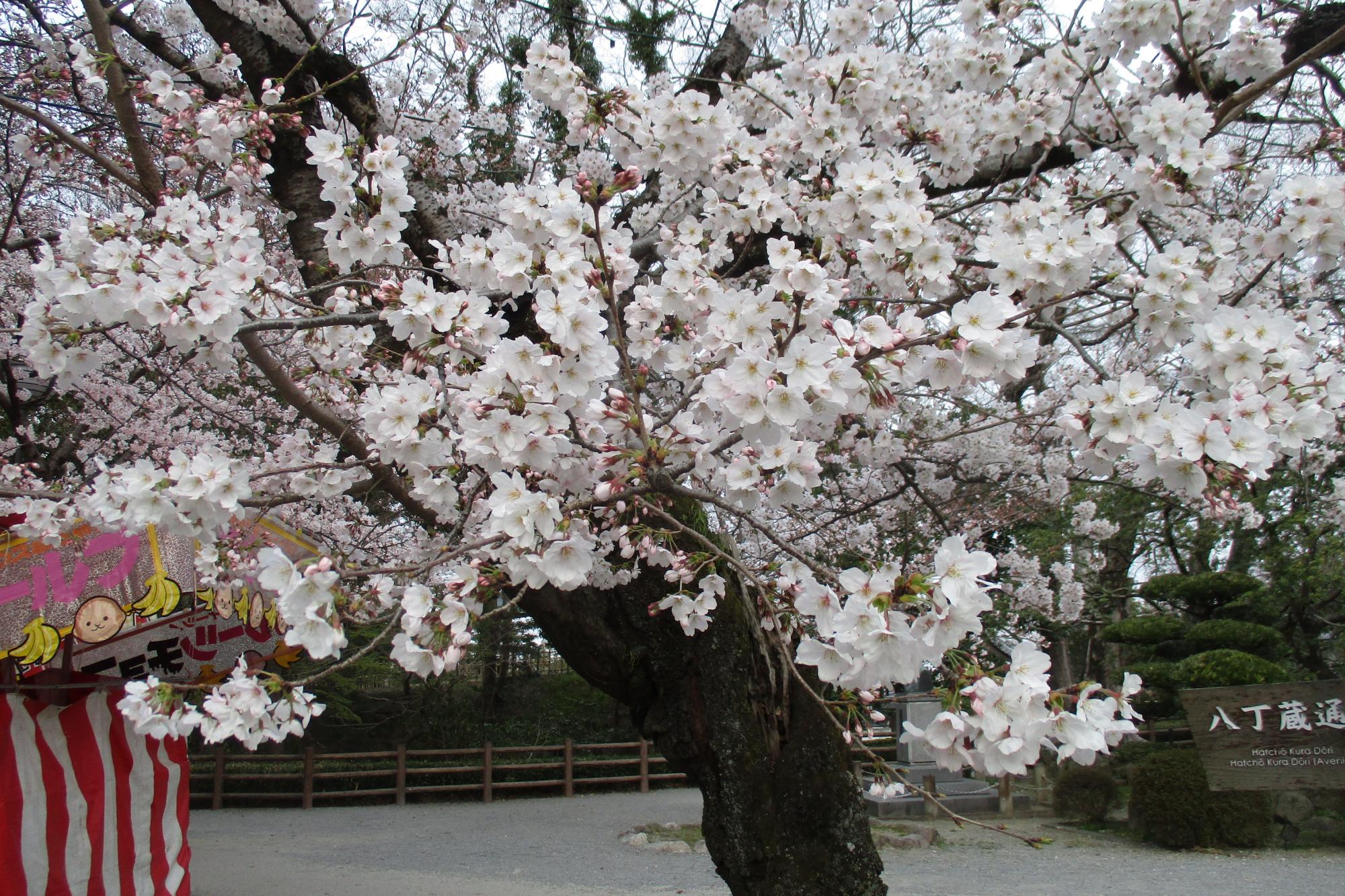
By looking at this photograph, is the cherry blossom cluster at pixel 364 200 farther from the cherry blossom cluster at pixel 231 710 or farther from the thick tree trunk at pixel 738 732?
the thick tree trunk at pixel 738 732

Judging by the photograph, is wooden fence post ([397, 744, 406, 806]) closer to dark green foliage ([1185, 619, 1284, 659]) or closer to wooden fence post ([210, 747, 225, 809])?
wooden fence post ([210, 747, 225, 809])

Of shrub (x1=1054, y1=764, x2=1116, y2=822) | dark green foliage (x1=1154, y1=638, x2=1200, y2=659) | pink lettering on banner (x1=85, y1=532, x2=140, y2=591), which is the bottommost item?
shrub (x1=1054, y1=764, x2=1116, y2=822)

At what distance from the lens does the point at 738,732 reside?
2.88 m

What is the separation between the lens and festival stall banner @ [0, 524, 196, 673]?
10.3ft

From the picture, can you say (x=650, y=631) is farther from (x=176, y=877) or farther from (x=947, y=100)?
(x=176, y=877)

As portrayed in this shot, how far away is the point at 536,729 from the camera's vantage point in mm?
13758

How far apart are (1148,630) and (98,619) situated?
10194mm

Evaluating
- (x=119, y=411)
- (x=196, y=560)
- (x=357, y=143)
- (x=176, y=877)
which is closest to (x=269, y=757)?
(x=119, y=411)

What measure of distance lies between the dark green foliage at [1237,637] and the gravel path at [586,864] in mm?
2036

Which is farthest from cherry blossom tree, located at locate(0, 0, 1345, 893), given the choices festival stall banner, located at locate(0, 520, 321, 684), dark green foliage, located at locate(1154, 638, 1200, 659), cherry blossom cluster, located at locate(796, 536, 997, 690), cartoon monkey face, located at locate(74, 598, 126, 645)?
dark green foliage, located at locate(1154, 638, 1200, 659)

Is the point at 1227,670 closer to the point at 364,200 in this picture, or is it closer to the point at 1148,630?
the point at 1148,630

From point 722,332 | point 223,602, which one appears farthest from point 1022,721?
point 223,602

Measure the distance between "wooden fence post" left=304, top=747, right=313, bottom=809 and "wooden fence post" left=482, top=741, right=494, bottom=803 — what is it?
229 cm

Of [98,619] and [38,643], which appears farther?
[98,619]
